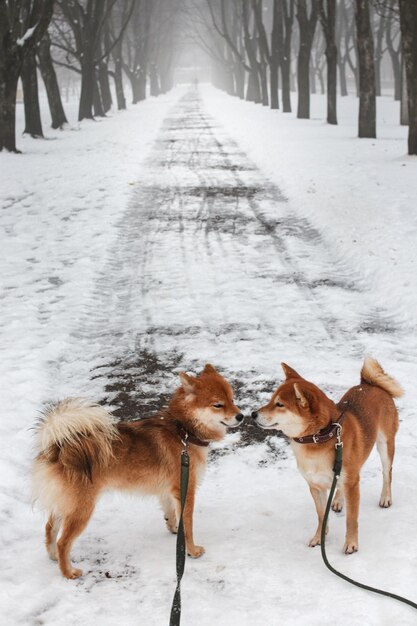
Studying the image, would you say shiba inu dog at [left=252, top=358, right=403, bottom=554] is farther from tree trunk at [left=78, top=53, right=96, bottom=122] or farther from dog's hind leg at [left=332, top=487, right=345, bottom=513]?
tree trunk at [left=78, top=53, right=96, bottom=122]

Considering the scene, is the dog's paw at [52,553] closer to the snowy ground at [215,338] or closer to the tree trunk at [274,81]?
the snowy ground at [215,338]

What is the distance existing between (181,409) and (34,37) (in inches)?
742

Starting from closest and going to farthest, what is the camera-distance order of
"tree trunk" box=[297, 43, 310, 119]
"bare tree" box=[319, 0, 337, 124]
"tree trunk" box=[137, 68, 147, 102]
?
1. "bare tree" box=[319, 0, 337, 124]
2. "tree trunk" box=[297, 43, 310, 119]
3. "tree trunk" box=[137, 68, 147, 102]

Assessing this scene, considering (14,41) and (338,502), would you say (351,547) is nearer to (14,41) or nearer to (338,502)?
(338,502)

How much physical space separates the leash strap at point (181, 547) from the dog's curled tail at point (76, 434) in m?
0.47

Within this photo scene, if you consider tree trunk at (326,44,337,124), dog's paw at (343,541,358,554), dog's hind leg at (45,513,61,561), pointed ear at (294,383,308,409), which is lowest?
dog's paw at (343,541,358,554)

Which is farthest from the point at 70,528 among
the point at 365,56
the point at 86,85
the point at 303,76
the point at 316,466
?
the point at 86,85

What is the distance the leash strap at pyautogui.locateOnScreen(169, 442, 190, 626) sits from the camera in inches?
134

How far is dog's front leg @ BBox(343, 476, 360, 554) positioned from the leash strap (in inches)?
39.6

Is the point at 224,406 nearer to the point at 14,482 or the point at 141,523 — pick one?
the point at 141,523

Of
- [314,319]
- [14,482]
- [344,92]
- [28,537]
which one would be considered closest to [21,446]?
[14,482]

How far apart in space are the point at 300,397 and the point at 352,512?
0.85 m

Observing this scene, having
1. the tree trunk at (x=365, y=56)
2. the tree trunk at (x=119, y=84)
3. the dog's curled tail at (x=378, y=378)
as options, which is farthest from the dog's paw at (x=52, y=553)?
the tree trunk at (x=119, y=84)

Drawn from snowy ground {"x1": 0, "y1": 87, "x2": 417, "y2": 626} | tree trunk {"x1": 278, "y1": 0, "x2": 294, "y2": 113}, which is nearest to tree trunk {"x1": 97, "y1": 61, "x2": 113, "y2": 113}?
tree trunk {"x1": 278, "y1": 0, "x2": 294, "y2": 113}
